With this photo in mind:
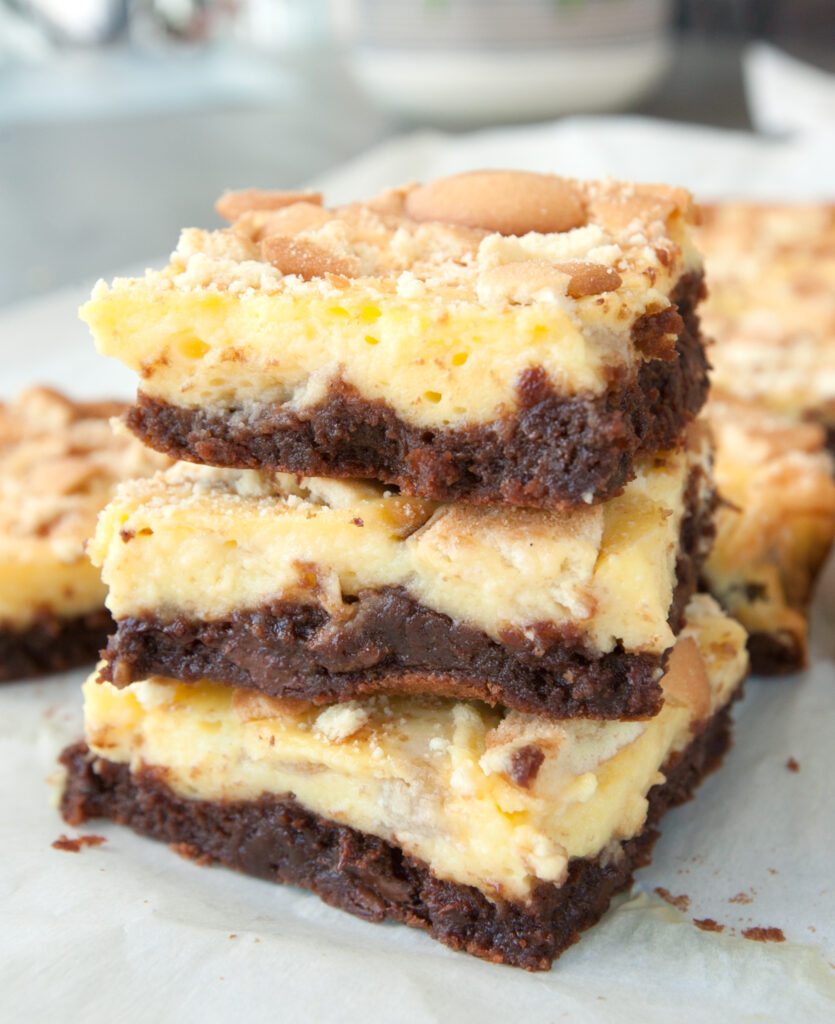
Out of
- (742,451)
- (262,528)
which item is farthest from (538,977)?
(742,451)

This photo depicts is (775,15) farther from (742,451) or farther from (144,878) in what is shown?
(144,878)

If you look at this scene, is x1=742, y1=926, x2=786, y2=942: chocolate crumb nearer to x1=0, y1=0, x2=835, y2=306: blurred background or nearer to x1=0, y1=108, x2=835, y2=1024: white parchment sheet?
x1=0, y1=108, x2=835, y2=1024: white parchment sheet

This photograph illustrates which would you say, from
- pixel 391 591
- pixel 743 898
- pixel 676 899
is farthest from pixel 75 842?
pixel 743 898

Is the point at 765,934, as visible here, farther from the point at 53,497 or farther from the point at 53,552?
the point at 53,497

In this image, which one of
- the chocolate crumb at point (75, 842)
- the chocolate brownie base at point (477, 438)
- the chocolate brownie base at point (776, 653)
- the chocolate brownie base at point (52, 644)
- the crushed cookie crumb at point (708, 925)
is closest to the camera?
the chocolate brownie base at point (477, 438)

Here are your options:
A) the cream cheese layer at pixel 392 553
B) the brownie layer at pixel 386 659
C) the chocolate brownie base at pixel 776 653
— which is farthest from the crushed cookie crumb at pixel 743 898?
the chocolate brownie base at pixel 776 653

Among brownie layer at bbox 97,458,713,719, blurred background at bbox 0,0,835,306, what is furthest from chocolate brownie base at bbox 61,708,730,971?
blurred background at bbox 0,0,835,306

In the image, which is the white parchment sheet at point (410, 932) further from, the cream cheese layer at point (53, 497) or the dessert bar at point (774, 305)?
the dessert bar at point (774, 305)
